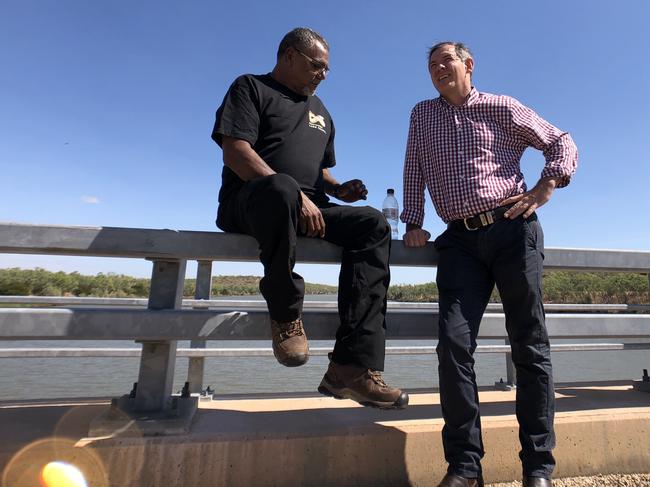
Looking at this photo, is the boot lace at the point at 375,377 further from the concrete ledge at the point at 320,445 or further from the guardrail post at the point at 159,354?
the guardrail post at the point at 159,354

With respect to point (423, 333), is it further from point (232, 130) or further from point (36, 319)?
point (36, 319)

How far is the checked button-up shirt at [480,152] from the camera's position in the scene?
6.21 feet

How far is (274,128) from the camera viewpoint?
203 cm

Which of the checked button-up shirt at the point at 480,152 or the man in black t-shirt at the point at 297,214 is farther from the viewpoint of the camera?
the checked button-up shirt at the point at 480,152

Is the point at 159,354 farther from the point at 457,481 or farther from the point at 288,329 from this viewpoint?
the point at 457,481

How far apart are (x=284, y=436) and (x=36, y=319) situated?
113 cm

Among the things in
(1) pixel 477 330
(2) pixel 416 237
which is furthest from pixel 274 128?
(1) pixel 477 330

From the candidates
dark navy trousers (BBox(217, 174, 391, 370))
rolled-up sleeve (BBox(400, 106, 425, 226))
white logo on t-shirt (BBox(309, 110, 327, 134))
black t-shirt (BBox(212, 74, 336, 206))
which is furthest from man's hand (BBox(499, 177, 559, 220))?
white logo on t-shirt (BBox(309, 110, 327, 134))

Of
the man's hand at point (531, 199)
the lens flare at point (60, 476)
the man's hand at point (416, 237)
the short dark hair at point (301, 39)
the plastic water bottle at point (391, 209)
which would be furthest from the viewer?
the plastic water bottle at point (391, 209)

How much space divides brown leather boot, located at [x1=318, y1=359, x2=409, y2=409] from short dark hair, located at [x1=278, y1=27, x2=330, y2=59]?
5.85ft

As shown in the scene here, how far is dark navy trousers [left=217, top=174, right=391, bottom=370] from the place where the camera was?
5.07 ft

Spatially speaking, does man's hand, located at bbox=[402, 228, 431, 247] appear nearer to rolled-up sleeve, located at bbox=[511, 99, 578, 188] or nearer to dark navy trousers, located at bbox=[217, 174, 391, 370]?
dark navy trousers, located at bbox=[217, 174, 391, 370]

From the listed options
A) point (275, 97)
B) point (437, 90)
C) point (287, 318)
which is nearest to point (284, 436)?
point (287, 318)

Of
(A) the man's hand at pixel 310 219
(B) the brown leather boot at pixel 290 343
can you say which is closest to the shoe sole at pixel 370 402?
(B) the brown leather boot at pixel 290 343
